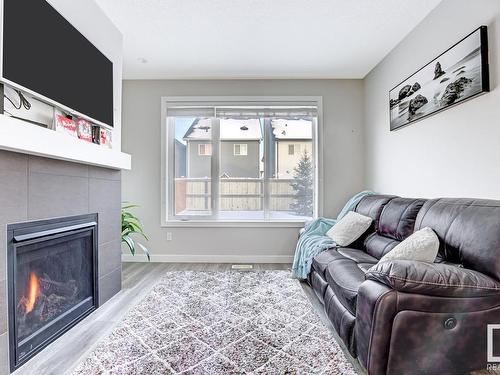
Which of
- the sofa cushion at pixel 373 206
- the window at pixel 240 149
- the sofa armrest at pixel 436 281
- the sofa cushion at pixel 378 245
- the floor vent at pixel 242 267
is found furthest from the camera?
the window at pixel 240 149

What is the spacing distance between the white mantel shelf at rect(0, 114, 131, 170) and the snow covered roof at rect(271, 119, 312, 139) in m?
2.48

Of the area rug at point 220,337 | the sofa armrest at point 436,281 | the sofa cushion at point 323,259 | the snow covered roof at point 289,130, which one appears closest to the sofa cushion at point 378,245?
the sofa cushion at point 323,259

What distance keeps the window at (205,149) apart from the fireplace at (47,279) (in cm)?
208

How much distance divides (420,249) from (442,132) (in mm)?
1252

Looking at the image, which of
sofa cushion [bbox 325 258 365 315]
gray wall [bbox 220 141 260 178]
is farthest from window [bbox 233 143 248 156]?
sofa cushion [bbox 325 258 365 315]

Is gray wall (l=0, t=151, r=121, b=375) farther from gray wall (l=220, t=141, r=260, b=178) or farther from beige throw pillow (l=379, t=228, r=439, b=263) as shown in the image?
beige throw pillow (l=379, t=228, r=439, b=263)

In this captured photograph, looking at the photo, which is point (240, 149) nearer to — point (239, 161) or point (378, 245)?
point (239, 161)

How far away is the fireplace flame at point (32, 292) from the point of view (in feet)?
6.30

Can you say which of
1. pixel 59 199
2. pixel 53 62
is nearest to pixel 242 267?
pixel 59 199

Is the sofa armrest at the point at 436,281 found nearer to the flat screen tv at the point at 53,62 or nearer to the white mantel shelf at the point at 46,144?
the white mantel shelf at the point at 46,144

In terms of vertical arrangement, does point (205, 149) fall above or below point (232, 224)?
above

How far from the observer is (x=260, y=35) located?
10.2 feet

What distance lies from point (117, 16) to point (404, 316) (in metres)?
3.26

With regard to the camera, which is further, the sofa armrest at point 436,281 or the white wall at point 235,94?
the white wall at point 235,94
